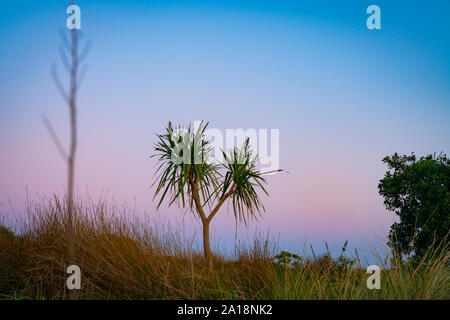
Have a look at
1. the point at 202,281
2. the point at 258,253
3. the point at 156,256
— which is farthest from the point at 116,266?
the point at 258,253

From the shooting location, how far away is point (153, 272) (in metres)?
4.90

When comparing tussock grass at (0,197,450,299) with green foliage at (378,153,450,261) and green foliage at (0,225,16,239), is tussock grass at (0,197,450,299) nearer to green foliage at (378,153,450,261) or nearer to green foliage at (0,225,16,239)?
green foliage at (0,225,16,239)

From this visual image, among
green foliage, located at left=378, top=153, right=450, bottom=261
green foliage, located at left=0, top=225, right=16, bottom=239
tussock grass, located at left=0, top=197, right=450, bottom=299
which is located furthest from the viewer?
green foliage, located at left=378, top=153, right=450, bottom=261

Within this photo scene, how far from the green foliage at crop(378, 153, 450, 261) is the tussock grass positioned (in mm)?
6888

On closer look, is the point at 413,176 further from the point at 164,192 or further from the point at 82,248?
the point at 82,248

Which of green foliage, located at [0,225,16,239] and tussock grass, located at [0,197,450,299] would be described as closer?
tussock grass, located at [0,197,450,299]

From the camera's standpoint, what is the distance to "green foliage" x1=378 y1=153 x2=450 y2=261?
11.7 meters

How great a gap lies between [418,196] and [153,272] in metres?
10.4

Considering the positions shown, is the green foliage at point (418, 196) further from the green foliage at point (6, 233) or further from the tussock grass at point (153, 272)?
the green foliage at point (6, 233)

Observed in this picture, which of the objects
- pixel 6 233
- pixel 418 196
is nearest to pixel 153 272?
pixel 6 233

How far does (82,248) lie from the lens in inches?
223

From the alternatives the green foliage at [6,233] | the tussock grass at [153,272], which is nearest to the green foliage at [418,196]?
the tussock grass at [153,272]

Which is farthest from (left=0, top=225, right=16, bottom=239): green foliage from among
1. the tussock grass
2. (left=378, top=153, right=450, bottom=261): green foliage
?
(left=378, top=153, right=450, bottom=261): green foliage

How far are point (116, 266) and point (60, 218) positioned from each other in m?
2.35
